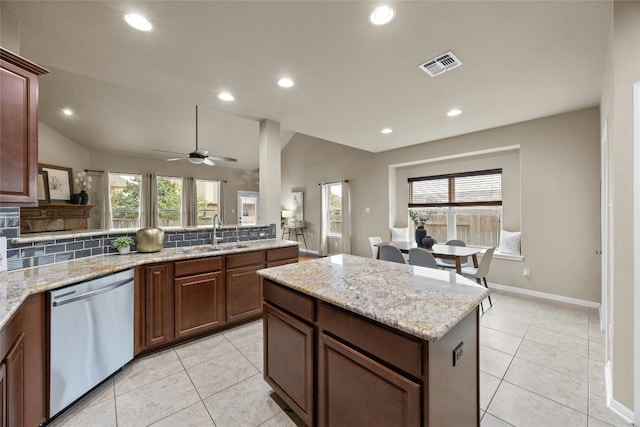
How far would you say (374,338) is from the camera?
108 centimetres

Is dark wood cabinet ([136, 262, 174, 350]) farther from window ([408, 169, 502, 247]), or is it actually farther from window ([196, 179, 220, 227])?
window ([196, 179, 220, 227])

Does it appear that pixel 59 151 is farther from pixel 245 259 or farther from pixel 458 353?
pixel 458 353

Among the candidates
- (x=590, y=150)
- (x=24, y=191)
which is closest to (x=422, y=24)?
(x=24, y=191)

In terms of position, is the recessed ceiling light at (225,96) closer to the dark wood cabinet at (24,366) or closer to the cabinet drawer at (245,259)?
the cabinet drawer at (245,259)

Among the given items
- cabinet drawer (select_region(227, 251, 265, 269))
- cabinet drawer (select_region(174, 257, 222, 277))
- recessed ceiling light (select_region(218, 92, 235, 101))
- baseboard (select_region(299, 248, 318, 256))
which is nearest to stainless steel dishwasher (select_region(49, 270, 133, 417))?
cabinet drawer (select_region(174, 257, 222, 277))

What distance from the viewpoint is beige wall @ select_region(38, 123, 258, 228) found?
4941 mm

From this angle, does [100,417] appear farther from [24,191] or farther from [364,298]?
[364,298]

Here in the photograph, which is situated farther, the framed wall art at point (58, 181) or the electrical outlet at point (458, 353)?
the framed wall art at point (58, 181)

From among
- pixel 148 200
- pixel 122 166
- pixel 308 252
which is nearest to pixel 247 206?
pixel 308 252

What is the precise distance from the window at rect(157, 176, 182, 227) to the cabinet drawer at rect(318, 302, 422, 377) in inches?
273

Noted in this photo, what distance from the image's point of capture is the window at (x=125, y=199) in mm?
6242

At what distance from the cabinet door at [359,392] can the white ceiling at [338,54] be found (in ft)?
6.91

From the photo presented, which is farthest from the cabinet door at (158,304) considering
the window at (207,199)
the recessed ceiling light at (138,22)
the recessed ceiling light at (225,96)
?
the window at (207,199)

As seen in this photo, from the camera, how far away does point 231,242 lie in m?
3.36
